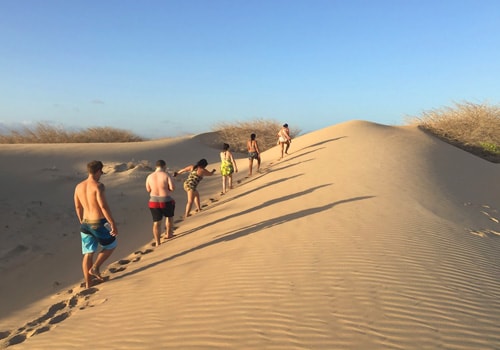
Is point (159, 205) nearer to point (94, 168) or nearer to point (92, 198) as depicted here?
point (92, 198)

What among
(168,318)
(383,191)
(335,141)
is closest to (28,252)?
(168,318)

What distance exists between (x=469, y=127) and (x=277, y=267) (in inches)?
894

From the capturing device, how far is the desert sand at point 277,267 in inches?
120

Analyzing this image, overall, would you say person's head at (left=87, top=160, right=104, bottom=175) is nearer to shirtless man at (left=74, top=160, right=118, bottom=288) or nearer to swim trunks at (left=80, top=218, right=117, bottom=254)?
shirtless man at (left=74, top=160, right=118, bottom=288)

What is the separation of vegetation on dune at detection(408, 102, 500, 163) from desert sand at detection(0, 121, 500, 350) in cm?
985

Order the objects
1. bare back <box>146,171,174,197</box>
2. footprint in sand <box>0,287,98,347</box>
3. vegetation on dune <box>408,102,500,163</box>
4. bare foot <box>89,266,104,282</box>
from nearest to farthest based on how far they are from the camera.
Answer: footprint in sand <box>0,287,98,347</box> < bare foot <box>89,266,104,282</box> < bare back <box>146,171,174,197</box> < vegetation on dune <box>408,102,500,163</box>

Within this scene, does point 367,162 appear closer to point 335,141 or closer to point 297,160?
point 297,160

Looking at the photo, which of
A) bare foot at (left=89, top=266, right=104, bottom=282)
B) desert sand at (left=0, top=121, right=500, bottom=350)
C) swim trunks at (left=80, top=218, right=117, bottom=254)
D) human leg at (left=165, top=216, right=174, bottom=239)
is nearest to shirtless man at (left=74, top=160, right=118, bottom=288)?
swim trunks at (left=80, top=218, right=117, bottom=254)

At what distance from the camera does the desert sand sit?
3055 mm

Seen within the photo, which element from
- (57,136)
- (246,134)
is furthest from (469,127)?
(57,136)

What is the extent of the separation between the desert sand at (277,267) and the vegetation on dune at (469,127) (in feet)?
32.3

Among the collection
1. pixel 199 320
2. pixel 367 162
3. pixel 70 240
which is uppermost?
pixel 367 162

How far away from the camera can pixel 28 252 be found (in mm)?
7051

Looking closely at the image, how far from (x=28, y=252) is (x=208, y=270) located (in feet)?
15.0
